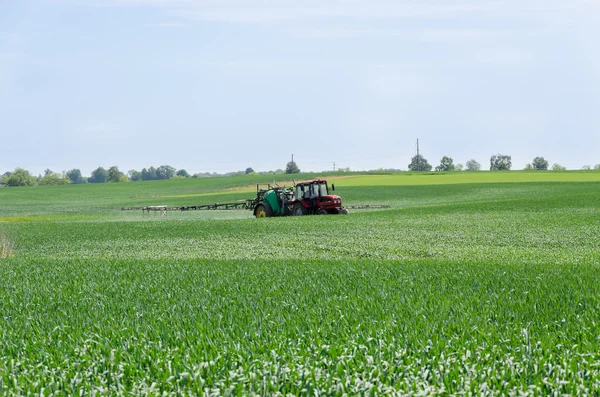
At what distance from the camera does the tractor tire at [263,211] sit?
40.8 metres

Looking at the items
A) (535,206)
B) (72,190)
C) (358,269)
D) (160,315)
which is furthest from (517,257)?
(72,190)

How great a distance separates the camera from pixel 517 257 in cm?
1838

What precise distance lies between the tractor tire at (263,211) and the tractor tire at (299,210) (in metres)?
2.18

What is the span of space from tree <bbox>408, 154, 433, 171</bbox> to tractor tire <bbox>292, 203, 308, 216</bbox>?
369 ft

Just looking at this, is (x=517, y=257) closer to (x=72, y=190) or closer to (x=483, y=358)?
(x=483, y=358)

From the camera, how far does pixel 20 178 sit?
139875 millimetres

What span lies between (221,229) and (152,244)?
523cm

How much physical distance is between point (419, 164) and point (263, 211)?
112m

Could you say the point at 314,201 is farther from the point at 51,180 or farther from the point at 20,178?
the point at 51,180

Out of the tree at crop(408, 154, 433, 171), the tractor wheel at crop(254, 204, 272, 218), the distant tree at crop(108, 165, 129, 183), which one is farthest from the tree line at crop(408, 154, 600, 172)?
the tractor wheel at crop(254, 204, 272, 218)

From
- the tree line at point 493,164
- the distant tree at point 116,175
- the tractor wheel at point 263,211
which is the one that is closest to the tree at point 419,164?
the tree line at point 493,164

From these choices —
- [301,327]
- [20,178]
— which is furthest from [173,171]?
[301,327]

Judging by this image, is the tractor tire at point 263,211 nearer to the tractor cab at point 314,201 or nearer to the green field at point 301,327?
the tractor cab at point 314,201

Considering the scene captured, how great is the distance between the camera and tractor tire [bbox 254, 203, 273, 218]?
4079 cm
